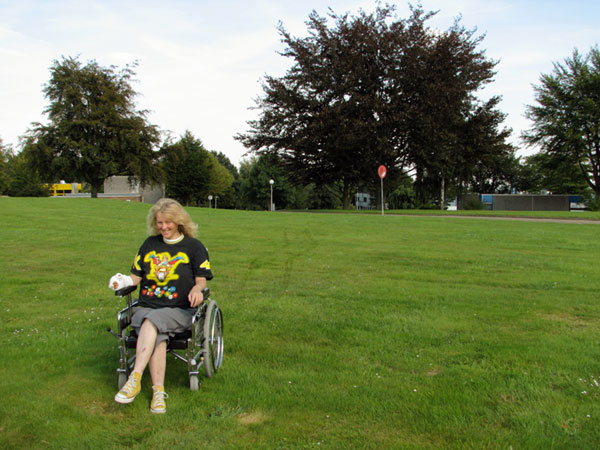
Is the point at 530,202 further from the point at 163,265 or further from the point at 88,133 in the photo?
the point at 163,265

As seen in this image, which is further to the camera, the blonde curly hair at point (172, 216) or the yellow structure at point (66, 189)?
the yellow structure at point (66, 189)

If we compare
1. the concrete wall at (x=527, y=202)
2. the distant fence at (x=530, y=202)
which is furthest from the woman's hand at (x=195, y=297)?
the concrete wall at (x=527, y=202)

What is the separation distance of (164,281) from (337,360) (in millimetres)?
1700

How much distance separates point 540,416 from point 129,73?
4661 centimetres

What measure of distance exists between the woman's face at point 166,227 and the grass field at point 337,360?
121 cm

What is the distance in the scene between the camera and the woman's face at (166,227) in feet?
13.6

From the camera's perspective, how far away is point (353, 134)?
28.7 m

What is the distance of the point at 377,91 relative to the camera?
30719 mm

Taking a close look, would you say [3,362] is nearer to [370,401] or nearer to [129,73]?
[370,401]

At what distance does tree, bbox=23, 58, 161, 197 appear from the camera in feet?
129

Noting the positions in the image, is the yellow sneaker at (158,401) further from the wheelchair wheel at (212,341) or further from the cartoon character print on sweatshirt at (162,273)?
the cartoon character print on sweatshirt at (162,273)

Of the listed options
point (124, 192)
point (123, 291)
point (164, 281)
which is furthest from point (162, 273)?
point (124, 192)

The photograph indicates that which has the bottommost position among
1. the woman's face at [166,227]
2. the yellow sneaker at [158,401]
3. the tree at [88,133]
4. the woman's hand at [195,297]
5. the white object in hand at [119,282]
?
the yellow sneaker at [158,401]

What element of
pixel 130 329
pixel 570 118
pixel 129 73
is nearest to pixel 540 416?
pixel 130 329
